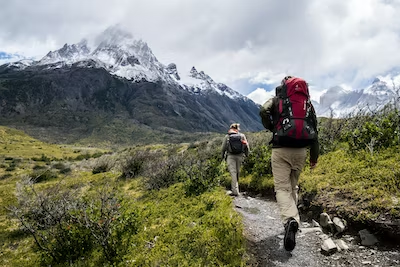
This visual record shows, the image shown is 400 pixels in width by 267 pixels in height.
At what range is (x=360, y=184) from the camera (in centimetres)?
632

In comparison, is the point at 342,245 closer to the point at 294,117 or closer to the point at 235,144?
the point at 294,117

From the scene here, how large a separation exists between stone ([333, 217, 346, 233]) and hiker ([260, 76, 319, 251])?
3.49 feet

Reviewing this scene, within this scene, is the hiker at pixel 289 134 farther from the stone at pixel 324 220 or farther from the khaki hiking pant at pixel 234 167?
the khaki hiking pant at pixel 234 167

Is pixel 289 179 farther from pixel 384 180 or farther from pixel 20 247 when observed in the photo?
pixel 20 247

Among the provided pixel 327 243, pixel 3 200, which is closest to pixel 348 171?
pixel 327 243

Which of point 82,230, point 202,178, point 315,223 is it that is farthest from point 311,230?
point 82,230

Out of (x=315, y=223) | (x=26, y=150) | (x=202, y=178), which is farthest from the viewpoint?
(x=26, y=150)

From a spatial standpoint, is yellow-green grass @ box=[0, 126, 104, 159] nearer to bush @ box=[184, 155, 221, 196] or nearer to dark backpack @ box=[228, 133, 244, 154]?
bush @ box=[184, 155, 221, 196]

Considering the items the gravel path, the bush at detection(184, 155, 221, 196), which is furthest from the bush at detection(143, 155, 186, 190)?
the gravel path

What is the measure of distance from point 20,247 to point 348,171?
8.50 metres

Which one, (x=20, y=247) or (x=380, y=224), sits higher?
(x=380, y=224)

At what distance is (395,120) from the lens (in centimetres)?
882

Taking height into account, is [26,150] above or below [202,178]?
above

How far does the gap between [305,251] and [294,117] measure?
7.65ft
